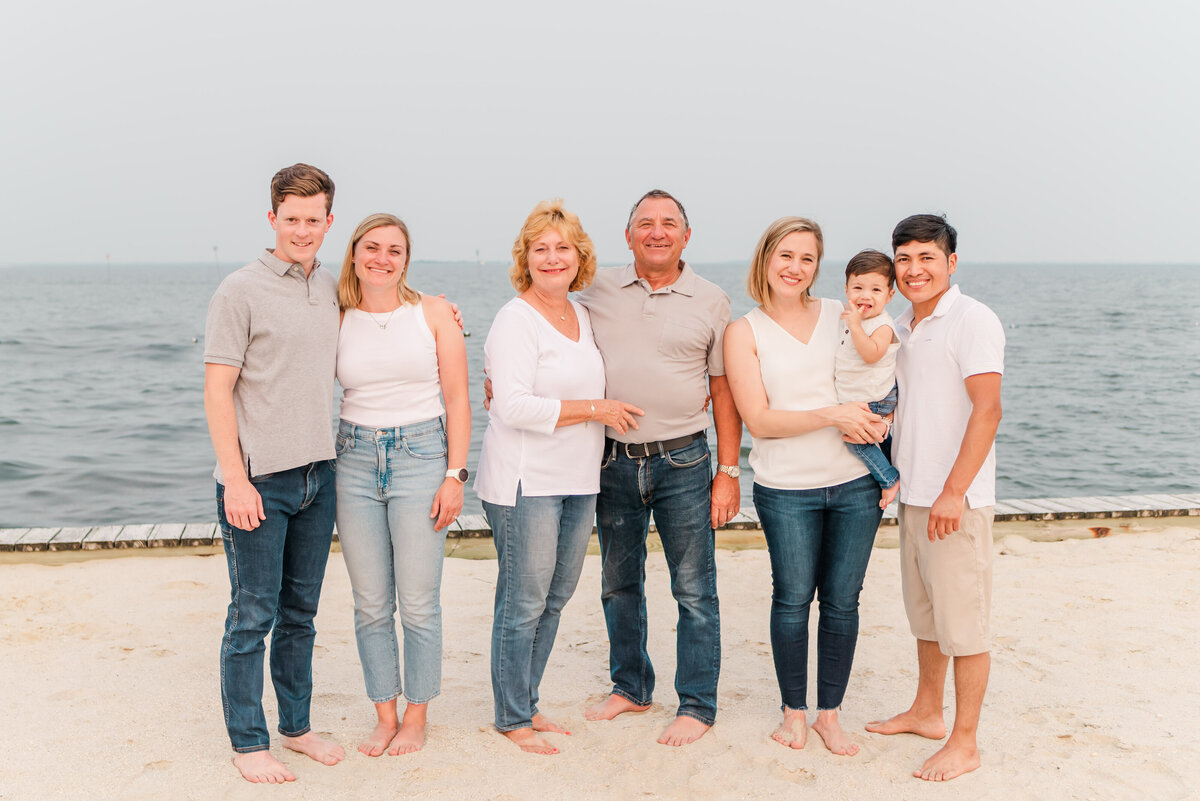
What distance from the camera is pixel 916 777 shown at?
3.22 meters

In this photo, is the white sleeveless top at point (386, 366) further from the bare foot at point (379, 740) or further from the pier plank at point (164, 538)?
the pier plank at point (164, 538)

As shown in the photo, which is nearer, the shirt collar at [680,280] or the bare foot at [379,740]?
the bare foot at [379,740]

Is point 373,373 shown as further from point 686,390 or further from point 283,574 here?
point 686,390

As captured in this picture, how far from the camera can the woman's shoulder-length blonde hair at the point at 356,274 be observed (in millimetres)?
3154

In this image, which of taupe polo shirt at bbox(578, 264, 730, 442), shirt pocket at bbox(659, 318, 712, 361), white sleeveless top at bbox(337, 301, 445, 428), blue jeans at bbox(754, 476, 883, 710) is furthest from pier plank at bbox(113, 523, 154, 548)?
blue jeans at bbox(754, 476, 883, 710)

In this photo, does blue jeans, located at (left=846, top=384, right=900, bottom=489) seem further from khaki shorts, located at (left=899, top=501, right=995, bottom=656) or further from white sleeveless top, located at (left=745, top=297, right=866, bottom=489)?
Result: khaki shorts, located at (left=899, top=501, right=995, bottom=656)

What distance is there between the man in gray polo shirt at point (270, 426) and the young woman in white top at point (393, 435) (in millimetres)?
92

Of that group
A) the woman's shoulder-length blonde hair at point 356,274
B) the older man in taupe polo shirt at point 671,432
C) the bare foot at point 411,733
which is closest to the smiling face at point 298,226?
the woman's shoulder-length blonde hair at point 356,274

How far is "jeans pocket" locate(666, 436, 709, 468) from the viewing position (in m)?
3.44

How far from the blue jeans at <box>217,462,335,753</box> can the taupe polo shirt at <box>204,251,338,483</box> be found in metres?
0.10

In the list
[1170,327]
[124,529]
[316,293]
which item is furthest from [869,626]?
[1170,327]

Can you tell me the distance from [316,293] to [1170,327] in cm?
3640

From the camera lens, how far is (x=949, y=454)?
3.22 metres

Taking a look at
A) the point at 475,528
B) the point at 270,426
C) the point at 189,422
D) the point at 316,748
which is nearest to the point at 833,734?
the point at 316,748
